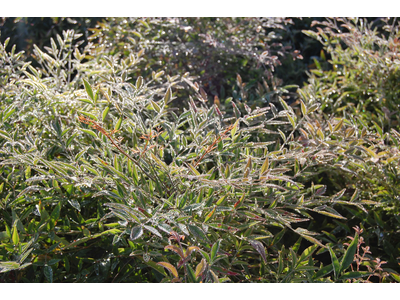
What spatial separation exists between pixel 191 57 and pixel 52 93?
1.11 metres

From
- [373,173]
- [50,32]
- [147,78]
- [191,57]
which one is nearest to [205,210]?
[373,173]

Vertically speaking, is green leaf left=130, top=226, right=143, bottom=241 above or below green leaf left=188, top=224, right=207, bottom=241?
above

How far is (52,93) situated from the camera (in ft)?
5.70

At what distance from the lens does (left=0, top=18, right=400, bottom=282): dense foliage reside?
124 cm

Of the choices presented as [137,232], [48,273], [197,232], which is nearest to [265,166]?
[197,232]

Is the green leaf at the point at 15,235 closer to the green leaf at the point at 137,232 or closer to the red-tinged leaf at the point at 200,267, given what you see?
the green leaf at the point at 137,232

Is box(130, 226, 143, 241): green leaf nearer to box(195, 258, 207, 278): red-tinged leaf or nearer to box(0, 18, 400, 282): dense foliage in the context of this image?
box(0, 18, 400, 282): dense foliage

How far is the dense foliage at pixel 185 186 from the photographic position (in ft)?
4.06

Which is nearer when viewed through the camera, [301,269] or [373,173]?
[301,269]

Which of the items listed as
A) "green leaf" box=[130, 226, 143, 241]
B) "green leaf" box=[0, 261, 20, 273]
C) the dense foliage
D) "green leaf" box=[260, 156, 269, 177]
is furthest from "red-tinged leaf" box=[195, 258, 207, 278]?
"green leaf" box=[0, 261, 20, 273]

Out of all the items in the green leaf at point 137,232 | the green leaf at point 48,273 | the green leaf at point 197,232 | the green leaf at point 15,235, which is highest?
the green leaf at point 137,232

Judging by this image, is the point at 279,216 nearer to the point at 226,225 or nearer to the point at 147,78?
the point at 226,225

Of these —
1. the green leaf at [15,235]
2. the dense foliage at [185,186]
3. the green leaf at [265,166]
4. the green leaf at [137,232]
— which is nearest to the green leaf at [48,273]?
the dense foliage at [185,186]

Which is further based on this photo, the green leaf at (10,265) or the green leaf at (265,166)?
the green leaf at (265,166)
